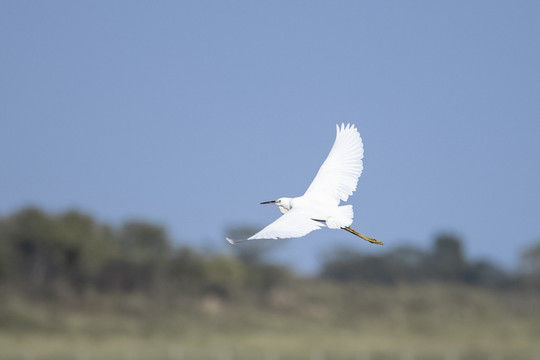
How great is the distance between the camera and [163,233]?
59312 millimetres

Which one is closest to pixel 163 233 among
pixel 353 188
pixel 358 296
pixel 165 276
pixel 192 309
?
pixel 165 276

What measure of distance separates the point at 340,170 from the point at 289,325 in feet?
148

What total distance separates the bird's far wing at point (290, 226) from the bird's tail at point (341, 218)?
0.10 m

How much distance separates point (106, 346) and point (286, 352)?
9504 millimetres

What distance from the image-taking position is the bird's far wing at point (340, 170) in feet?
22.9

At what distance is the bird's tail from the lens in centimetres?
596

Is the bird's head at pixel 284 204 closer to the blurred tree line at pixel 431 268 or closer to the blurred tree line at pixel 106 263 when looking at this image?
the blurred tree line at pixel 106 263

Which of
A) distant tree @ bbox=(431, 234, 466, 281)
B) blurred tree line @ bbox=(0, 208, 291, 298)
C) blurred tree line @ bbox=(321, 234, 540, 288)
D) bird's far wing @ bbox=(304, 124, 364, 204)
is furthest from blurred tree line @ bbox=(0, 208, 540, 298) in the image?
bird's far wing @ bbox=(304, 124, 364, 204)

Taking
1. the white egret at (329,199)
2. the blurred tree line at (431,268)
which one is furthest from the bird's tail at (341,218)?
the blurred tree line at (431,268)

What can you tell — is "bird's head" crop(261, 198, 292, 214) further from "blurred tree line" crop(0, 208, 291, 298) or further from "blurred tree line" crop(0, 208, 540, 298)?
"blurred tree line" crop(0, 208, 291, 298)

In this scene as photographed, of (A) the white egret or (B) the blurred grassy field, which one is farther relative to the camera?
(B) the blurred grassy field

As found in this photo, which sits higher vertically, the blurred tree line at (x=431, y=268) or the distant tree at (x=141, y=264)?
the blurred tree line at (x=431, y=268)

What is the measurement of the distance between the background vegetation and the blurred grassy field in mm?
99

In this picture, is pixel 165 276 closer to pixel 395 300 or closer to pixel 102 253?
pixel 102 253
